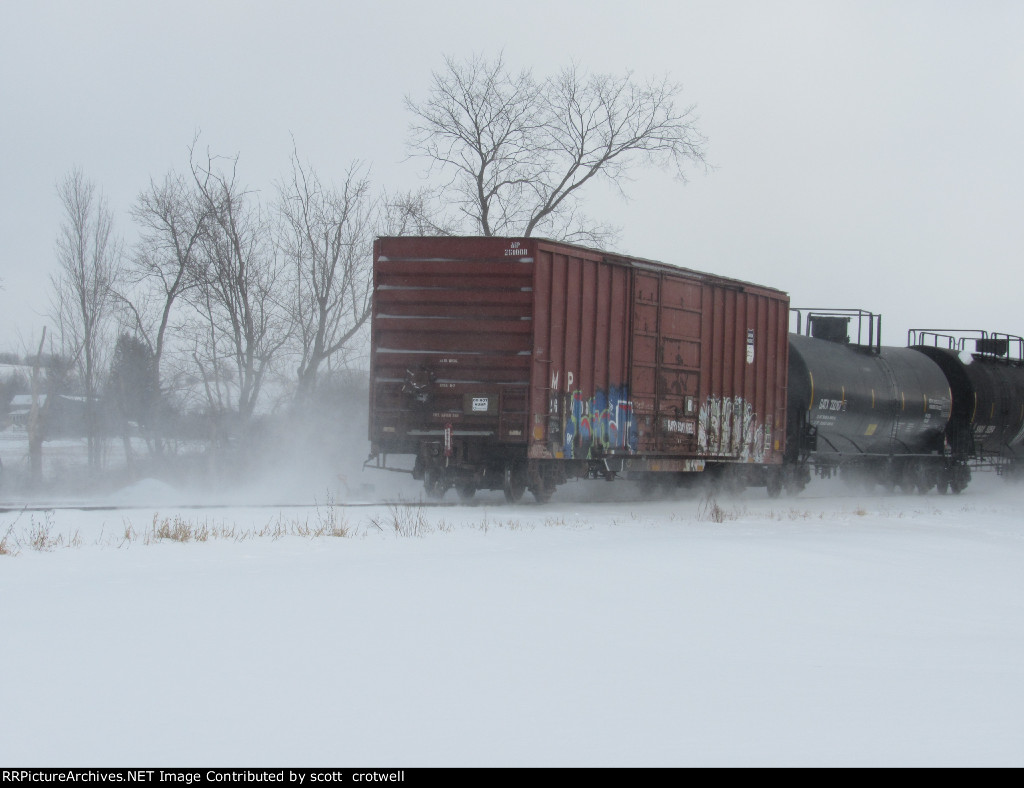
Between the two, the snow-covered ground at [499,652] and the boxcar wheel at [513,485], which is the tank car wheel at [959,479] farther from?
the snow-covered ground at [499,652]

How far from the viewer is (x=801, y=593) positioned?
710 cm

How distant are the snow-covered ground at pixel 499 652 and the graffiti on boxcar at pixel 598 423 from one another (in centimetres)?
426

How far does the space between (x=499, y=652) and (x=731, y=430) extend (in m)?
12.7

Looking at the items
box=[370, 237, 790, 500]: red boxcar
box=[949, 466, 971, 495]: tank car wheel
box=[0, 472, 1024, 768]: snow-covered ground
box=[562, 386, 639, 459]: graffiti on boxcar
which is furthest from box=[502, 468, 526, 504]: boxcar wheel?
box=[949, 466, 971, 495]: tank car wheel

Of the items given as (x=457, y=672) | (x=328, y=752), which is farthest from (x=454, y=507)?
(x=328, y=752)

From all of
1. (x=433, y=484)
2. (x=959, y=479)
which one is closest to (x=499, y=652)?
(x=433, y=484)

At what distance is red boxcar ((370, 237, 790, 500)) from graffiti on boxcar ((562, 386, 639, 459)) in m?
0.02

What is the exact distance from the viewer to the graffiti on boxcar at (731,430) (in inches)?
647

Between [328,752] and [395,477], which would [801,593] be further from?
[395,477]

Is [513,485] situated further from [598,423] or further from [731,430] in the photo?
[731,430]

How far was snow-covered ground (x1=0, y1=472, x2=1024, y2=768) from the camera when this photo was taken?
143 inches

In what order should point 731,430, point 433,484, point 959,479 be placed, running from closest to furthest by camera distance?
point 433,484 < point 731,430 < point 959,479

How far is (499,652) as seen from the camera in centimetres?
500

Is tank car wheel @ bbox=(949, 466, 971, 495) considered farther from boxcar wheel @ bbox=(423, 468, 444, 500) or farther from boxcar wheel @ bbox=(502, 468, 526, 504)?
boxcar wheel @ bbox=(423, 468, 444, 500)
